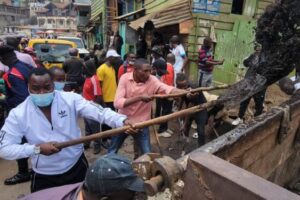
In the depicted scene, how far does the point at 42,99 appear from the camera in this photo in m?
2.32

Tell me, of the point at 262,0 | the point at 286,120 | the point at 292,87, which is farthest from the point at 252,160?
the point at 262,0

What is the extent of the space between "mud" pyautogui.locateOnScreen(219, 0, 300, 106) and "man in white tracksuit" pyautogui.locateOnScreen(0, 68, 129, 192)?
170 centimetres

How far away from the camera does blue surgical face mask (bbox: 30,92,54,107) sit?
2.31 metres

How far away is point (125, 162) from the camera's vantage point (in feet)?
5.24

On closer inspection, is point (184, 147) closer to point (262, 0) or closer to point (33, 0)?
point (262, 0)

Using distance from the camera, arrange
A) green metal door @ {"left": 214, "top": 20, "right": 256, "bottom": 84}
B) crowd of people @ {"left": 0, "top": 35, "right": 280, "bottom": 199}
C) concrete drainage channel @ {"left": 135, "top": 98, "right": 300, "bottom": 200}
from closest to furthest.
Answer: concrete drainage channel @ {"left": 135, "top": 98, "right": 300, "bottom": 200}, crowd of people @ {"left": 0, "top": 35, "right": 280, "bottom": 199}, green metal door @ {"left": 214, "top": 20, "right": 256, "bottom": 84}

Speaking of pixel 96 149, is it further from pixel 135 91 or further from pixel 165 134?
pixel 135 91

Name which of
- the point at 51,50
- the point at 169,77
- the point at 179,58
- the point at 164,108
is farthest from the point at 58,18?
the point at 169,77

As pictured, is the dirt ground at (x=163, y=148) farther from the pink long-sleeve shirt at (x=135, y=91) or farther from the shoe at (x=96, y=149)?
the pink long-sleeve shirt at (x=135, y=91)

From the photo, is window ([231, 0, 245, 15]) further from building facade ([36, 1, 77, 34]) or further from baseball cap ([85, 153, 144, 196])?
building facade ([36, 1, 77, 34])

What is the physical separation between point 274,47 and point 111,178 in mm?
2948

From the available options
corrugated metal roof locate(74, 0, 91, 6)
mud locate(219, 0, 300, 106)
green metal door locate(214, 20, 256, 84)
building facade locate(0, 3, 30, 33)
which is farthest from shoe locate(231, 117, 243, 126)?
building facade locate(0, 3, 30, 33)

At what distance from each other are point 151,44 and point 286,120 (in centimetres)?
766

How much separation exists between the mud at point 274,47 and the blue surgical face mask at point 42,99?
6.30ft
